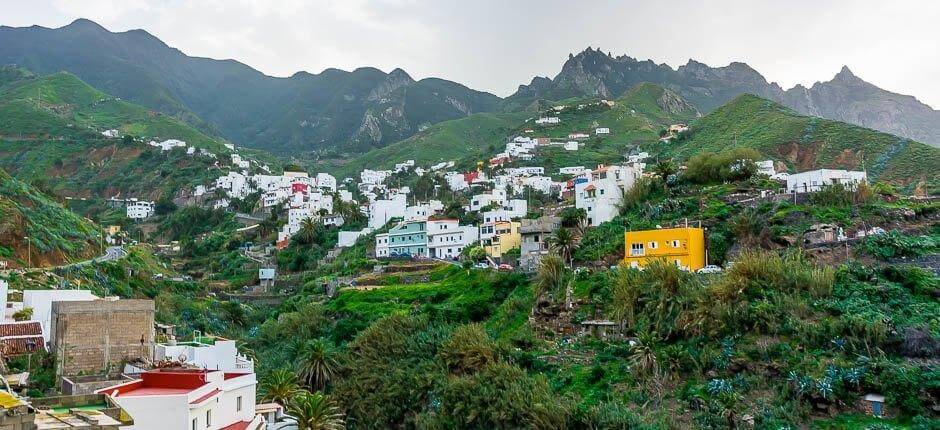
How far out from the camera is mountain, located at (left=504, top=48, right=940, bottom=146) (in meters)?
161

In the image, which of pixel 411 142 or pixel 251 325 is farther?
pixel 411 142

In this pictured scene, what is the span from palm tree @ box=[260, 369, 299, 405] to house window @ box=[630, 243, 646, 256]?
753 inches

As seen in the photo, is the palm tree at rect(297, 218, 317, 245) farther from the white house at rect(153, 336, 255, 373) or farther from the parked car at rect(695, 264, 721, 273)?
the white house at rect(153, 336, 255, 373)

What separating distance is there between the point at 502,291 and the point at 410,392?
11292 millimetres

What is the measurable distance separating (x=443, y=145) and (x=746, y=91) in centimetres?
9611

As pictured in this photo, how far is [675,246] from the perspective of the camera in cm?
3753

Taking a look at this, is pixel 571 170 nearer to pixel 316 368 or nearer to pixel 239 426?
pixel 316 368

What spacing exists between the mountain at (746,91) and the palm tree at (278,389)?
6098 inches

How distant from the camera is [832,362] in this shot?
24.4 metres

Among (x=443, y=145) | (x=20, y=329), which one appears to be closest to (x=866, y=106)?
(x=443, y=145)

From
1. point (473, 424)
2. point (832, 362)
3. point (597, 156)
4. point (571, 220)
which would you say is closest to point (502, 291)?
point (571, 220)

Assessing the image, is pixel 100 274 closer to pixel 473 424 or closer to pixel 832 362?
pixel 473 424

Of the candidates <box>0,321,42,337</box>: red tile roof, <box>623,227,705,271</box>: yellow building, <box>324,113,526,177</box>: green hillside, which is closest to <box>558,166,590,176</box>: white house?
<box>324,113,526,177</box>: green hillside

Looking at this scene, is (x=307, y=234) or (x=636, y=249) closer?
(x=636, y=249)
